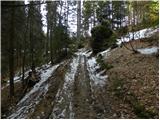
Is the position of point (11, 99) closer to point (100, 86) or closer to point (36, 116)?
point (100, 86)

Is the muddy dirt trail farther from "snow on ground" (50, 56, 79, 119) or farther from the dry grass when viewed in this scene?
the dry grass

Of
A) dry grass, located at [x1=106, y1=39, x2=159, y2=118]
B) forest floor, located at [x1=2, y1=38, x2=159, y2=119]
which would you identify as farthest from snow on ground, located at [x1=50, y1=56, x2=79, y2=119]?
dry grass, located at [x1=106, y1=39, x2=159, y2=118]

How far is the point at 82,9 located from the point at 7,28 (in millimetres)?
46278

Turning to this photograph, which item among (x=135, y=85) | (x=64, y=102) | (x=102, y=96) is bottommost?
(x=64, y=102)

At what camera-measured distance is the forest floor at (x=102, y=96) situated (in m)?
13.4

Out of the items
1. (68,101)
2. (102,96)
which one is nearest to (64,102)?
(68,101)

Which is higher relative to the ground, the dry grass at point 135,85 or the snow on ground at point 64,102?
the dry grass at point 135,85

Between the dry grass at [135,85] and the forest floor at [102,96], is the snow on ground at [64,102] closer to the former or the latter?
the forest floor at [102,96]

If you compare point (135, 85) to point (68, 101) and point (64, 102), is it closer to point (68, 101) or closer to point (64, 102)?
point (68, 101)

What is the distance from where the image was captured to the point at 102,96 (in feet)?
53.8

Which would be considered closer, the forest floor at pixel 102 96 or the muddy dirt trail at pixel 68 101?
the forest floor at pixel 102 96

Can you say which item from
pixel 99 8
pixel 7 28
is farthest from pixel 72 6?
pixel 7 28

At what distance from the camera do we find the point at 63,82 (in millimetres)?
21281

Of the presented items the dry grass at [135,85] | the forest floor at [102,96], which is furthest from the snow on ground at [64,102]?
the dry grass at [135,85]
